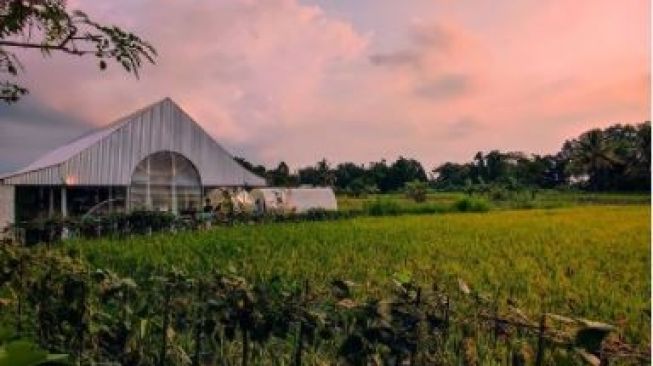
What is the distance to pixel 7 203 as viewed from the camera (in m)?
21.0

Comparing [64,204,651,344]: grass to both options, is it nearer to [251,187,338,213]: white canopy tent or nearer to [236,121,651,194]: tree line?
[251,187,338,213]: white canopy tent

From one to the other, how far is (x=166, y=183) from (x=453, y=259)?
669 inches

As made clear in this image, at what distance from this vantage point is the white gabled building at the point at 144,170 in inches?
945

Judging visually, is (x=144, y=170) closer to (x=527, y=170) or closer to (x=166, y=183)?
(x=166, y=183)

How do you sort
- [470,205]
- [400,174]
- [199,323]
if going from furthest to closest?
[400,174] < [470,205] < [199,323]

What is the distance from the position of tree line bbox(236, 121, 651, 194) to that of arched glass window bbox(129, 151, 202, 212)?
30499mm

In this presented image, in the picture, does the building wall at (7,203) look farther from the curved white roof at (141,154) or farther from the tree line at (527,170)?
the tree line at (527,170)

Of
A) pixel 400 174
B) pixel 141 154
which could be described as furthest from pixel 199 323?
pixel 400 174

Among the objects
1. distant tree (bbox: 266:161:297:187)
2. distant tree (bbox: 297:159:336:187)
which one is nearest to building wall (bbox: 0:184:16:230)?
distant tree (bbox: 266:161:297:187)

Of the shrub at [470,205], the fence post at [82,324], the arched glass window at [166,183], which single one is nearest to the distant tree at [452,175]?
the shrub at [470,205]

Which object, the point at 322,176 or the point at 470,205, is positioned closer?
the point at 470,205

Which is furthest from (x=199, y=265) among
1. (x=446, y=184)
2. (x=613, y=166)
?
(x=446, y=184)

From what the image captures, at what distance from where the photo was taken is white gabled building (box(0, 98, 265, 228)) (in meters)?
24.0

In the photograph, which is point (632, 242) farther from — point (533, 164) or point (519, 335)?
point (533, 164)
